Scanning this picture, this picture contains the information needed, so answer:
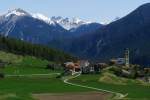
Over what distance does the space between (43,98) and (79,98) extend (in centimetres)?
457

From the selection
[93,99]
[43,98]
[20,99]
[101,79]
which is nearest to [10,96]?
[20,99]

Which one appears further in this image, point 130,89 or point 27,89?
point 130,89

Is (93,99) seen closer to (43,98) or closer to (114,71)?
(43,98)

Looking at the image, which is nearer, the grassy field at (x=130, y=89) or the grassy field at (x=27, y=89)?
the grassy field at (x=27, y=89)

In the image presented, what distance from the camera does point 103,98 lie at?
224ft

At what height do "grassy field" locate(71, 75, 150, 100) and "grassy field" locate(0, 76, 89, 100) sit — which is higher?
"grassy field" locate(0, 76, 89, 100)

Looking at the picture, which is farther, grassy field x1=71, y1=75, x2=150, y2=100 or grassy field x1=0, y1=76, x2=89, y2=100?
grassy field x1=71, y1=75, x2=150, y2=100

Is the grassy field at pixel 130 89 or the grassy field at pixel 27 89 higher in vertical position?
the grassy field at pixel 27 89

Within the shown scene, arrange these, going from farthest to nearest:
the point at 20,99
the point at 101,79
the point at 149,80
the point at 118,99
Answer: the point at 149,80
the point at 101,79
the point at 118,99
the point at 20,99

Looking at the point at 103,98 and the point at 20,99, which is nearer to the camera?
the point at 20,99

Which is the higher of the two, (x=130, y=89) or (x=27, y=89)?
(x=27, y=89)

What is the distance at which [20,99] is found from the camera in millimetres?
58969

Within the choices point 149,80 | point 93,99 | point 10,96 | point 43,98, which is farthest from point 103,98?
point 149,80

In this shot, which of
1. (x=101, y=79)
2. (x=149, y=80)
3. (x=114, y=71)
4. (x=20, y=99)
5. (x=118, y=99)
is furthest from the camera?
(x=114, y=71)
